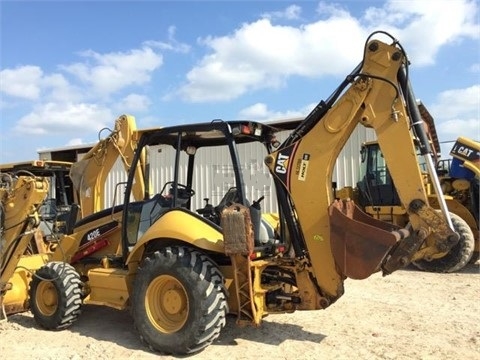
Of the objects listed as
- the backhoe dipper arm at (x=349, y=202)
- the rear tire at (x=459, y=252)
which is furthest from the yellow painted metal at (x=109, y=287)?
the rear tire at (x=459, y=252)

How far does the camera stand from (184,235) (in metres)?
5.12

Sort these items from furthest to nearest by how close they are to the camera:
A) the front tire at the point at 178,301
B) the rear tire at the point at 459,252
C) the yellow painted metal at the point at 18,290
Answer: the rear tire at the point at 459,252, the yellow painted metal at the point at 18,290, the front tire at the point at 178,301

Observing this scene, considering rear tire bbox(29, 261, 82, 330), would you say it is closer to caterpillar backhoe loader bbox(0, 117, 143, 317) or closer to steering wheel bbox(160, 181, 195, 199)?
caterpillar backhoe loader bbox(0, 117, 143, 317)

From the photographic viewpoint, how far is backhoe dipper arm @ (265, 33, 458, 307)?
4.63 metres

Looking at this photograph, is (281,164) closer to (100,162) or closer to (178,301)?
(178,301)

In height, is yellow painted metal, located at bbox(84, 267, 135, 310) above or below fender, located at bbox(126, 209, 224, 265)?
below

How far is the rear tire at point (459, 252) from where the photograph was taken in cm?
983

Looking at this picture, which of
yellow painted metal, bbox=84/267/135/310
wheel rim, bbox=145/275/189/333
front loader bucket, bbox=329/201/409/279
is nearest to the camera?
front loader bucket, bbox=329/201/409/279

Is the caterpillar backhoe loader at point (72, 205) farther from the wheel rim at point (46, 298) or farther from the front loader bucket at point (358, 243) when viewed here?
the front loader bucket at point (358, 243)

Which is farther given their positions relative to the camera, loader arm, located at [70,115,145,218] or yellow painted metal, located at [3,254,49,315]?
loader arm, located at [70,115,145,218]

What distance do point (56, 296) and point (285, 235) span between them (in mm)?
2775

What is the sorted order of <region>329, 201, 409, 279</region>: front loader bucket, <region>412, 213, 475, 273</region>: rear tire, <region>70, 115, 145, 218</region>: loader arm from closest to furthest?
1. <region>329, 201, 409, 279</region>: front loader bucket
2. <region>70, 115, 145, 218</region>: loader arm
3. <region>412, 213, 475, 273</region>: rear tire

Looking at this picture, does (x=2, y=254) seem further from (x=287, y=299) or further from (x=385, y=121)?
(x=385, y=121)

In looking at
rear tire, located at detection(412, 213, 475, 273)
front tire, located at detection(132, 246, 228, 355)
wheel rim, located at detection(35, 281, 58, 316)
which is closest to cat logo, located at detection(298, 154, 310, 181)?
front tire, located at detection(132, 246, 228, 355)
